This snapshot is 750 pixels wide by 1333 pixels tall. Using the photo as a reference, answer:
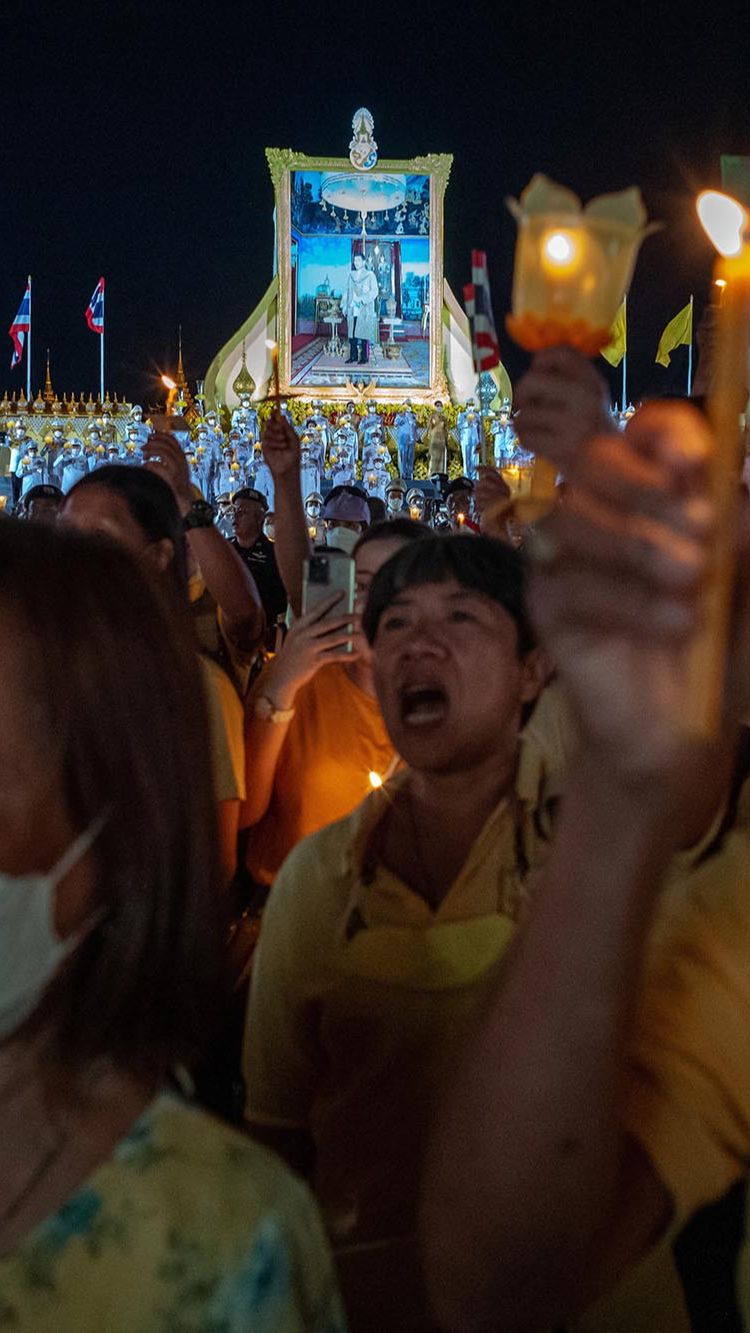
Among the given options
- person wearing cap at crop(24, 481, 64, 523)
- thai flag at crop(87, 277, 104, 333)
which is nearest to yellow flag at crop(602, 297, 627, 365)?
person wearing cap at crop(24, 481, 64, 523)

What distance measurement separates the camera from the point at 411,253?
25609 mm

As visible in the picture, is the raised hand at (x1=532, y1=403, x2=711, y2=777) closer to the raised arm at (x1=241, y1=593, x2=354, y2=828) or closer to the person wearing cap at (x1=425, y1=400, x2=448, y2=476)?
the raised arm at (x1=241, y1=593, x2=354, y2=828)

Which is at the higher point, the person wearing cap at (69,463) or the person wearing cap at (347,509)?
the person wearing cap at (347,509)

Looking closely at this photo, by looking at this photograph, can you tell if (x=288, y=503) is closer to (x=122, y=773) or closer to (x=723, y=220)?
(x=122, y=773)

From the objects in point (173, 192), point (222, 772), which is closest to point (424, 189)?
point (173, 192)

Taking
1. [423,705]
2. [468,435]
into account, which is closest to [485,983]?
[423,705]

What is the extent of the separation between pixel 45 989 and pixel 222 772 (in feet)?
5.26

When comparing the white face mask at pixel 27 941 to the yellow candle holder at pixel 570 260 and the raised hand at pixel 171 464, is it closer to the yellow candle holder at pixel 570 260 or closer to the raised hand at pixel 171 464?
the yellow candle holder at pixel 570 260

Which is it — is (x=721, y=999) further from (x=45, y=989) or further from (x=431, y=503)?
(x=431, y=503)

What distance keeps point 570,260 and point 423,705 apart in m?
1.10

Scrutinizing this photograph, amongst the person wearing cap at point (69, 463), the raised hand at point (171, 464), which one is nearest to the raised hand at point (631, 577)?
the raised hand at point (171, 464)

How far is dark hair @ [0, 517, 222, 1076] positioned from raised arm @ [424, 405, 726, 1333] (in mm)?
288

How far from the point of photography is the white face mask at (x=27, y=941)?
3.46ft

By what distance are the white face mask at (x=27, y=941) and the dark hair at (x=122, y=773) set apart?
0.12 feet
